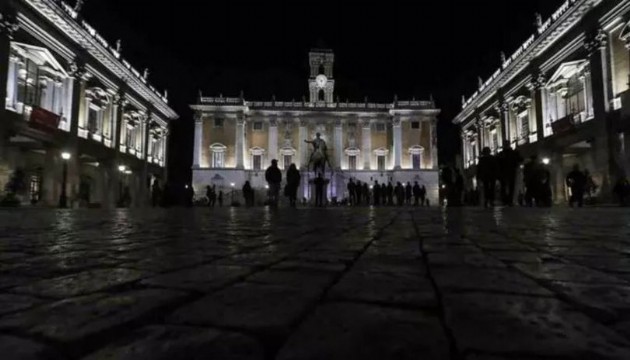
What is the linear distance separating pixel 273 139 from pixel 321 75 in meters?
11.9

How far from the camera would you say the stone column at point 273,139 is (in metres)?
56.3

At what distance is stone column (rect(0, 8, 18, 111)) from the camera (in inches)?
772

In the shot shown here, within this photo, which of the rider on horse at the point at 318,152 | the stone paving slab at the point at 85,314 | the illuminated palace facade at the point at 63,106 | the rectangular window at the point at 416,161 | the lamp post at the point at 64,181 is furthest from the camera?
the rectangular window at the point at 416,161

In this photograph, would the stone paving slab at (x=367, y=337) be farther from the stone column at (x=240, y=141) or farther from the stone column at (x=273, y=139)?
the stone column at (x=273, y=139)

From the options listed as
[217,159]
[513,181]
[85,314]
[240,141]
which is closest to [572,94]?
[513,181]

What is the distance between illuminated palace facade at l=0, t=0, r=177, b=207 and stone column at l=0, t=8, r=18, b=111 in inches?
1.6

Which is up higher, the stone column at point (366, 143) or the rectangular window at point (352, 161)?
the stone column at point (366, 143)

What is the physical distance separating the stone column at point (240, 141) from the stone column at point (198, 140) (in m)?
4.41

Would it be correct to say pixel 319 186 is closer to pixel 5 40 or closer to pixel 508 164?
pixel 508 164

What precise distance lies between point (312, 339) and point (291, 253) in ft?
5.97

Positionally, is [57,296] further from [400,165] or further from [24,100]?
[400,165]

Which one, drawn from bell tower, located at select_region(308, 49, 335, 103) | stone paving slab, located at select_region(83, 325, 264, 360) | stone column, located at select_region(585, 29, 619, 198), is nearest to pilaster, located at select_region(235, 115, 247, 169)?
bell tower, located at select_region(308, 49, 335, 103)

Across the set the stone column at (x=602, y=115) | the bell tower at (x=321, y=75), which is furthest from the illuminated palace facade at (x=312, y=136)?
the stone column at (x=602, y=115)

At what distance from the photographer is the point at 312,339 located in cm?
97
